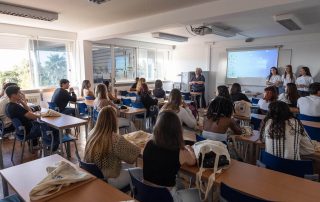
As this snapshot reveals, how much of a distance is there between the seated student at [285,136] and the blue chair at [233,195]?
95 centimetres

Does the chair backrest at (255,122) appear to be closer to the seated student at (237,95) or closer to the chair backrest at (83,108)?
the seated student at (237,95)

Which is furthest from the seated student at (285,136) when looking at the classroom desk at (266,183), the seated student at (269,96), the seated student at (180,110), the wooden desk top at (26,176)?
the seated student at (269,96)

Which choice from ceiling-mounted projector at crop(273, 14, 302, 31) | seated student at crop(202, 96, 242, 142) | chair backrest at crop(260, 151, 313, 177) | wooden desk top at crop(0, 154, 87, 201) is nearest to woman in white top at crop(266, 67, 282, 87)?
ceiling-mounted projector at crop(273, 14, 302, 31)

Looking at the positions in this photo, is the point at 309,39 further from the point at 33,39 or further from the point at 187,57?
the point at 33,39

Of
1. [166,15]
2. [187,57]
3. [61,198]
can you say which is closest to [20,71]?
[166,15]

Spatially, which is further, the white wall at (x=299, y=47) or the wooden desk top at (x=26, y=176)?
the white wall at (x=299, y=47)

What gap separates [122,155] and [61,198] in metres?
0.60

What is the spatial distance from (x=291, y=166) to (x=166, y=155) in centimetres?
107

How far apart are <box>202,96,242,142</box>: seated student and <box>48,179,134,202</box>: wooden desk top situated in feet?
4.50

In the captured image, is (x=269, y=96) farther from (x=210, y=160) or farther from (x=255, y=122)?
(x=210, y=160)

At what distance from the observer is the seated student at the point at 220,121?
248 centimetres

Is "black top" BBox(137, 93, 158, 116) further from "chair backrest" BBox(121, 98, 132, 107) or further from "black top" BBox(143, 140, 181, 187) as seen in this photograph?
"black top" BBox(143, 140, 181, 187)

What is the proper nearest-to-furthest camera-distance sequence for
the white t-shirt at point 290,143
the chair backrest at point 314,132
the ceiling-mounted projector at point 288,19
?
the white t-shirt at point 290,143 < the chair backrest at point 314,132 < the ceiling-mounted projector at point 288,19

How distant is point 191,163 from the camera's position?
6.03 ft
